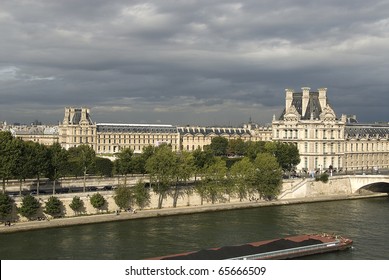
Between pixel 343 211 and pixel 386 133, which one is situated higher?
pixel 386 133

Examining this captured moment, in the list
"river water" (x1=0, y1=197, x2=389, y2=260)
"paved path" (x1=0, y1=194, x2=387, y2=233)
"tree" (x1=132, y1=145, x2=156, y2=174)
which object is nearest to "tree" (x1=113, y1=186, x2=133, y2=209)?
"paved path" (x1=0, y1=194, x2=387, y2=233)

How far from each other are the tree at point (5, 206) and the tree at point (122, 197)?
960 centimetres

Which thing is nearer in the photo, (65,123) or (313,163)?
(313,163)

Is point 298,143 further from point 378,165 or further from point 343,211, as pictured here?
point 343,211

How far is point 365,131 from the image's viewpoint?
9056cm

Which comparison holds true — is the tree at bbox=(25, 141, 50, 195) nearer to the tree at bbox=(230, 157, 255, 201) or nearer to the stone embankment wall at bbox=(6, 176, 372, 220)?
the stone embankment wall at bbox=(6, 176, 372, 220)

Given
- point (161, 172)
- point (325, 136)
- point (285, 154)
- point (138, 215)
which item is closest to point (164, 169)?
point (161, 172)

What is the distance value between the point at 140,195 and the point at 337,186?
1099 inches

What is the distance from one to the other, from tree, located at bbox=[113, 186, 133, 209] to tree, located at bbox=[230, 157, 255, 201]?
12.6m

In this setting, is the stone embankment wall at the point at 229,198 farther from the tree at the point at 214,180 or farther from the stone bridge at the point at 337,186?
the tree at the point at 214,180

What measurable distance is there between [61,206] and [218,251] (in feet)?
65.2

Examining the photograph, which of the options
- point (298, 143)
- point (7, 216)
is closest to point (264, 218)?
point (7, 216)

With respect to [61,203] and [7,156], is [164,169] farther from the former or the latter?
[7,156]

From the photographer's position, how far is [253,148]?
3056 inches
